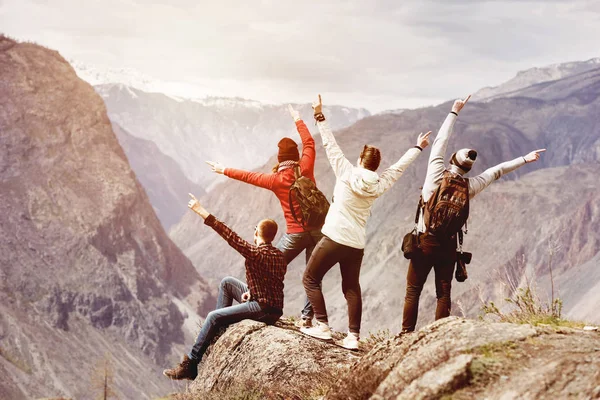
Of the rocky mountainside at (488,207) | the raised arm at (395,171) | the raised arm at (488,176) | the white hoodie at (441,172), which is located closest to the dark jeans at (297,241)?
the raised arm at (395,171)

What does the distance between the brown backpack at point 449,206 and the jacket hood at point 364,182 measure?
0.62 metres

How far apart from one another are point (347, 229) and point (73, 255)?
9323cm

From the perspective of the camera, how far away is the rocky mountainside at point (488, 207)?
3524 inches

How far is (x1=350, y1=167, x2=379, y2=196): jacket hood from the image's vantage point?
7.30m

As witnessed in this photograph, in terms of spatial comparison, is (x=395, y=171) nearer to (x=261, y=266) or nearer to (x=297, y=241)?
(x=297, y=241)

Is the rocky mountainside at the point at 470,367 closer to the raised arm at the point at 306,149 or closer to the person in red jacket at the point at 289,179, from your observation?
the person in red jacket at the point at 289,179

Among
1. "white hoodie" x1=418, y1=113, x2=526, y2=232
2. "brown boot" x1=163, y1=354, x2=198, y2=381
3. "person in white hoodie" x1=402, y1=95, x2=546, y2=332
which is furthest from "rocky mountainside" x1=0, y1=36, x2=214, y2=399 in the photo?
"white hoodie" x1=418, y1=113, x2=526, y2=232

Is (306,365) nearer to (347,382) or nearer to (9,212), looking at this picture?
(347,382)

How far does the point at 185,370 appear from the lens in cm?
855

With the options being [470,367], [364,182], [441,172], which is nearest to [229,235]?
[364,182]

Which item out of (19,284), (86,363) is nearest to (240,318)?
(86,363)

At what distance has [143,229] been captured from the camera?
361 ft

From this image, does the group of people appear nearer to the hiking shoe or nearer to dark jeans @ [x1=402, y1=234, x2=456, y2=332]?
dark jeans @ [x1=402, y1=234, x2=456, y2=332]

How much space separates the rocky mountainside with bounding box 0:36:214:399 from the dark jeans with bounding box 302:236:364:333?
229ft
